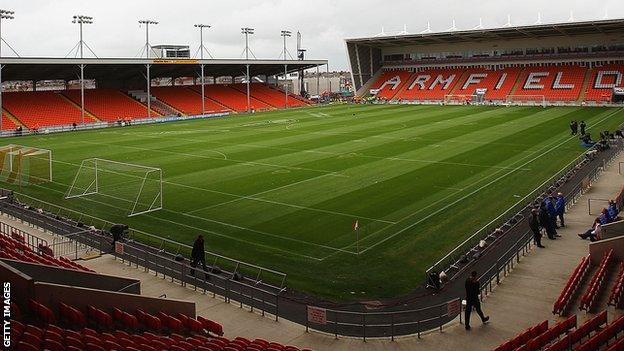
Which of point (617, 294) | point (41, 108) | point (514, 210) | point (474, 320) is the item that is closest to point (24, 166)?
point (514, 210)

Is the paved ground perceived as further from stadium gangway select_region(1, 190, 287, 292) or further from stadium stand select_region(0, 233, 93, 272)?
stadium stand select_region(0, 233, 93, 272)

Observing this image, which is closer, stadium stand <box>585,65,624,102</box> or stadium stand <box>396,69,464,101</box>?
stadium stand <box>585,65,624,102</box>

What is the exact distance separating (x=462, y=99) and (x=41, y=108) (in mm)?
56384

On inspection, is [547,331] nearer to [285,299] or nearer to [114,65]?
[285,299]

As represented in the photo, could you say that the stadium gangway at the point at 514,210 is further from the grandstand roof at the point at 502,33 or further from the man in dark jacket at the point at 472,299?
the grandstand roof at the point at 502,33

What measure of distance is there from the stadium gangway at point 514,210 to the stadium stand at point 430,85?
54683 millimetres

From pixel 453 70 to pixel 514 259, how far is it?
83.2 metres

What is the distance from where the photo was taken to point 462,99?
8731 cm

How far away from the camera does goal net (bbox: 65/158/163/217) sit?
2759 centimetres

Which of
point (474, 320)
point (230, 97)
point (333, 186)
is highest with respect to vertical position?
point (230, 97)

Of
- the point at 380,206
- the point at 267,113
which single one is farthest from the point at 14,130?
the point at 380,206

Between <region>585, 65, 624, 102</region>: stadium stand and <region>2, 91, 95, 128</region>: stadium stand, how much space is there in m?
62.1

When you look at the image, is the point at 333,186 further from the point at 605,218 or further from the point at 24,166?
the point at 24,166

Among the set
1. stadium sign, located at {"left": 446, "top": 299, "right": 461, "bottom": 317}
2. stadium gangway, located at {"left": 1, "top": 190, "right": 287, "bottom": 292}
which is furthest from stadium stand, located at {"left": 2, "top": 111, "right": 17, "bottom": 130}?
stadium sign, located at {"left": 446, "top": 299, "right": 461, "bottom": 317}
